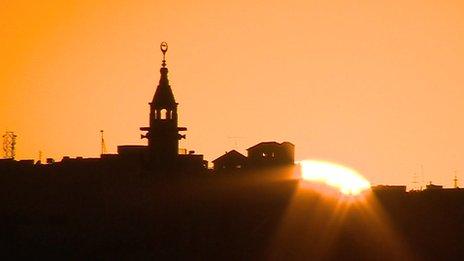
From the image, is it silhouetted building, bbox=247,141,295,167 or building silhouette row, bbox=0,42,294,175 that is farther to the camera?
silhouetted building, bbox=247,141,295,167

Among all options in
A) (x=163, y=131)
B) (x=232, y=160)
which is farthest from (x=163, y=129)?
(x=232, y=160)

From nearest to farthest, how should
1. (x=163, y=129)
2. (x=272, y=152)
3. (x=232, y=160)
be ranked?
1. (x=163, y=129)
2. (x=232, y=160)
3. (x=272, y=152)

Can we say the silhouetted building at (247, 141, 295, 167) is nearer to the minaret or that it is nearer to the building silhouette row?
the building silhouette row

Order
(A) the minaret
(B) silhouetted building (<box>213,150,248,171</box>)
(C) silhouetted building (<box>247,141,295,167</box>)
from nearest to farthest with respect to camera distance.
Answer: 1. (A) the minaret
2. (B) silhouetted building (<box>213,150,248,171</box>)
3. (C) silhouetted building (<box>247,141,295,167</box>)

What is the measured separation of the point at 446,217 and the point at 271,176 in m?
13.0

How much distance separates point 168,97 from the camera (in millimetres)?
66688

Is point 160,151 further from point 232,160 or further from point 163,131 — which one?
point 232,160

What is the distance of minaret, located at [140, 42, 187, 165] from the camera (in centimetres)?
6600

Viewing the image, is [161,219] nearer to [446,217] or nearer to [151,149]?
[151,149]

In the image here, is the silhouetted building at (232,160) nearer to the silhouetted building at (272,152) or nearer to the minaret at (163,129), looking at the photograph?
the silhouetted building at (272,152)

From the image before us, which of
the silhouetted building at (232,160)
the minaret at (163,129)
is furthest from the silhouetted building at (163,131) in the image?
the silhouetted building at (232,160)

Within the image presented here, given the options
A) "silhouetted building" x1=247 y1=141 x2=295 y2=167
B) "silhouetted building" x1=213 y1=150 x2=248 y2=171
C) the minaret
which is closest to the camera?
the minaret

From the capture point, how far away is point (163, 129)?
65875 mm

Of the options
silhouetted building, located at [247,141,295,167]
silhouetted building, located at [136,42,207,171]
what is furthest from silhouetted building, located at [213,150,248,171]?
silhouetted building, located at [136,42,207,171]
